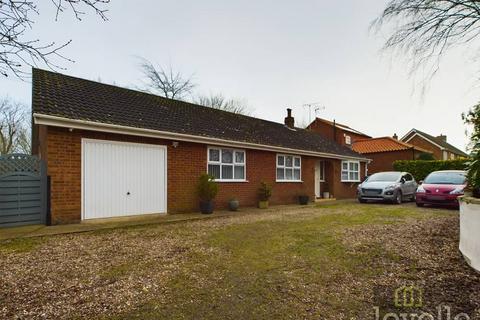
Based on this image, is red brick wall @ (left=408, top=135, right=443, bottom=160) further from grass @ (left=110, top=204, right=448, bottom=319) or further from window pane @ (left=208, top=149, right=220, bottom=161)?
grass @ (left=110, top=204, right=448, bottom=319)

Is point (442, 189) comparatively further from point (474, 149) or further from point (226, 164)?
point (226, 164)

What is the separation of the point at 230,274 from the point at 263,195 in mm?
9296

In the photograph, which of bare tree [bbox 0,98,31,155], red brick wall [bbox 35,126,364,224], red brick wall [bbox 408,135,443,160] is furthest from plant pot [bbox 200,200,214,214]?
red brick wall [bbox 408,135,443,160]

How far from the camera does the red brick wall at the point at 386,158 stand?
3048 cm

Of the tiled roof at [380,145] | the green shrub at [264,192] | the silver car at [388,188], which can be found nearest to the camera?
the green shrub at [264,192]

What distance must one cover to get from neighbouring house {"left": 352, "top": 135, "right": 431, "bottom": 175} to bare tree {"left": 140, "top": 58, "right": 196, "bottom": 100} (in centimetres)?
2031

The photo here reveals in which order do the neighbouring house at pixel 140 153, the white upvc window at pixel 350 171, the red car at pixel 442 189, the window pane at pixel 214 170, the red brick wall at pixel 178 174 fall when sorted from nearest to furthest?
the red brick wall at pixel 178 174, the neighbouring house at pixel 140 153, the window pane at pixel 214 170, the red car at pixel 442 189, the white upvc window at pixel 350 171

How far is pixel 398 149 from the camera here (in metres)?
30.8

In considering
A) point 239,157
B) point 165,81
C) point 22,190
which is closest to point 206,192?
point 239,157

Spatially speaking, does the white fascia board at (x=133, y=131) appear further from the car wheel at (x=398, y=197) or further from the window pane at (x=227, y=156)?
the car wheel at (x=398, y=197)

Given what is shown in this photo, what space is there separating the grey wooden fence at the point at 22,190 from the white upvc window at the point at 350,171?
17663 mm

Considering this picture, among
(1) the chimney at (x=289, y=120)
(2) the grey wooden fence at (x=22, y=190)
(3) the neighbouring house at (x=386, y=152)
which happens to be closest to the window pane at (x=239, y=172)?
(2) the grey wooden fence at (x=22, y=190)

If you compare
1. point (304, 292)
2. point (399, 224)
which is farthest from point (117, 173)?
point (399, 224)

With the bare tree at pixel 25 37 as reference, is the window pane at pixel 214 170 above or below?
below
